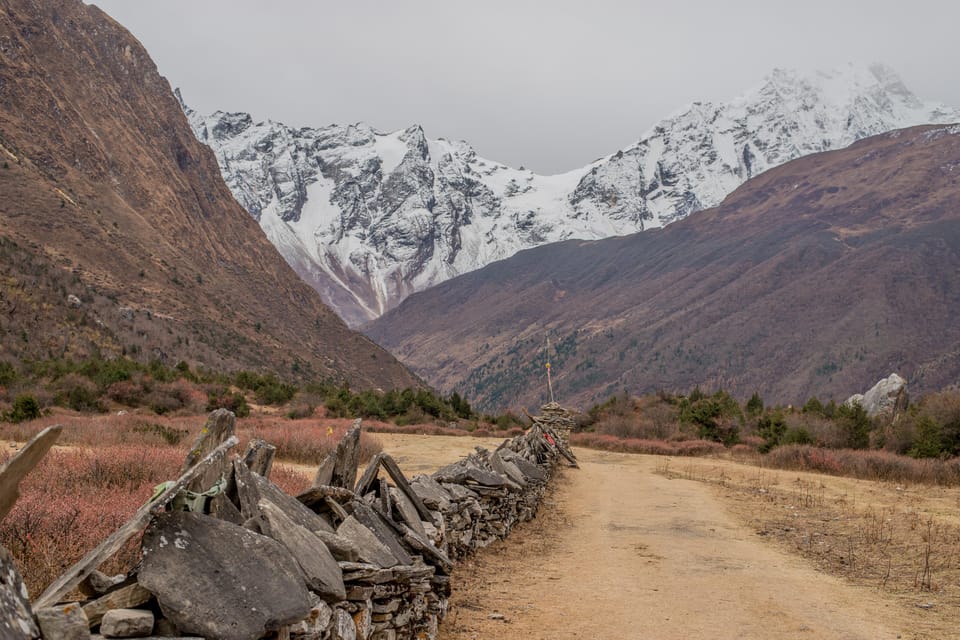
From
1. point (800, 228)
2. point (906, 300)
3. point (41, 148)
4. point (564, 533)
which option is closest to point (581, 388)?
point (906, 300)

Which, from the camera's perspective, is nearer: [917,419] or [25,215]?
[917,419]

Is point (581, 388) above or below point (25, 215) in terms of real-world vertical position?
below

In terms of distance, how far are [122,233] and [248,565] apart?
6372cm

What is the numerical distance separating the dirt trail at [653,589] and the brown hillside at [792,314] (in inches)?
3860

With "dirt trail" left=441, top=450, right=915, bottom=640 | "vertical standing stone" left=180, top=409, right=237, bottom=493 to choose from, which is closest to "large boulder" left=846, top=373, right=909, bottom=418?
"dirt trail" left=441, top=450, right=915, bottom=640

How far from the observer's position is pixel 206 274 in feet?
230

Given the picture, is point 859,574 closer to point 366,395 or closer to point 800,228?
point 366,395

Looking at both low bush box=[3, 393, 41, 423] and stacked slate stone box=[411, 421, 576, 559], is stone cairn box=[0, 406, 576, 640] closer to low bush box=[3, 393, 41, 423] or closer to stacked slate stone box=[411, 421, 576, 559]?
stacked slate stone box=[411, 421, 576, 559]

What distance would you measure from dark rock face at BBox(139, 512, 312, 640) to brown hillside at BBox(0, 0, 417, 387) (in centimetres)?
3608

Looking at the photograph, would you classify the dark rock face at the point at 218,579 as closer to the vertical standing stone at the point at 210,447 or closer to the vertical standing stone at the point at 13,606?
the vertical standing stone at the point at 210,447

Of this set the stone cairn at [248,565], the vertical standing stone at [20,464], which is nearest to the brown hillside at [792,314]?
the stone cairn at [248,565]

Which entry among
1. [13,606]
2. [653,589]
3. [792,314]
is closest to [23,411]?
[653,589]

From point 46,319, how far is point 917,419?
136ft

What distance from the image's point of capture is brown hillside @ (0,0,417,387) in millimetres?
45594
